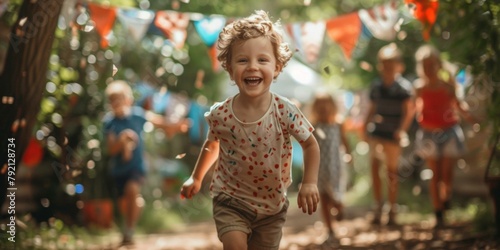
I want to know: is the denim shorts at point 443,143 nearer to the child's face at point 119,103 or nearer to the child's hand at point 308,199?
the child's face at point 119,103

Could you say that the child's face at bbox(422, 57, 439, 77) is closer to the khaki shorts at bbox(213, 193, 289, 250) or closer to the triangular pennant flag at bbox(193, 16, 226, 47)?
the triangular pennant flag at bbox(193, 16, 226, 47)

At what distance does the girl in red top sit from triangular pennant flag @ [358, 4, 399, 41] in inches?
21.8

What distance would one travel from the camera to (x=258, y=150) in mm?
3697

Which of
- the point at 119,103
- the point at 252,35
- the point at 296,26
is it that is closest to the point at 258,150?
the point at 252,35

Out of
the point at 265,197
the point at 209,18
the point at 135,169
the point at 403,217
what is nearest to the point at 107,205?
the point at 135,169

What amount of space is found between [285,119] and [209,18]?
11.5ft

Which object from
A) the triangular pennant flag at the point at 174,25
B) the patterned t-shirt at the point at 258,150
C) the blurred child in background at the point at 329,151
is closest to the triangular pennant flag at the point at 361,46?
the blurred child in background at the point at 329,151

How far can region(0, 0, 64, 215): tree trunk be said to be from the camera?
15.8 ft

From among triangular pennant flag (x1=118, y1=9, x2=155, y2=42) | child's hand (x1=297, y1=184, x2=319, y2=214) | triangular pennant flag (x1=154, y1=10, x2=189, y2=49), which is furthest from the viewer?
triangular pennant flag (x1=154, y1=10, x2=189, y2=49)

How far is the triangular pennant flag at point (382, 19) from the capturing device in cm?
706

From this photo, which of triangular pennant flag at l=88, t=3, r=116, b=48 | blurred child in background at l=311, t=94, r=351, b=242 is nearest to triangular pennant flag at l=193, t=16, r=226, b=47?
triangular pennant flag at l=88, t=3, r=116, b=48

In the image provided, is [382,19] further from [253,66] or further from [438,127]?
[253,66]

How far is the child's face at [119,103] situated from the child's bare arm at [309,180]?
12.9ft

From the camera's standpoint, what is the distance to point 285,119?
3.74 m
